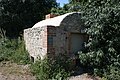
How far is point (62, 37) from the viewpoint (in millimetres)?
11523

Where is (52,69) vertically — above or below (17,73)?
above

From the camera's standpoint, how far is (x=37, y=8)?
2444cm

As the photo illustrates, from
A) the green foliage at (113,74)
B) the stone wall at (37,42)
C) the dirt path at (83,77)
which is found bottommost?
the dirt path at (83,77)

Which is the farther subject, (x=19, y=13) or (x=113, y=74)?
(x=19, y=13)

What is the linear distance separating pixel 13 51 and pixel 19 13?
8972 mm

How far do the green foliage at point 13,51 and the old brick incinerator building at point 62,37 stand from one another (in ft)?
5.97

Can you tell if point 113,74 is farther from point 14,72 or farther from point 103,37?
point 14,72

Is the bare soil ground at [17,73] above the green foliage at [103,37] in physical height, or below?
below

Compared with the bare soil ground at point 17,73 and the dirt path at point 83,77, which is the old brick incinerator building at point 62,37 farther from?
the dirt path at point 83,77

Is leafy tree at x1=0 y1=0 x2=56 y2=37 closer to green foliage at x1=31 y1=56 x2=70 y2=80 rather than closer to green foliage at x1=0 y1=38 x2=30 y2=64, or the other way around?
green foliage at x1=0 y1=38 x2=30 y2=64

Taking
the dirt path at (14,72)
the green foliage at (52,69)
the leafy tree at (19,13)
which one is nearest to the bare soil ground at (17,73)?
the dirt path at (14,72)

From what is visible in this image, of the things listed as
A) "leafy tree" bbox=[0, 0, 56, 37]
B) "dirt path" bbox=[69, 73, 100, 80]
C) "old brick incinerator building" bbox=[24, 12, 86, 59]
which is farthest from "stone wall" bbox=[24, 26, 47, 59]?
"leafy tree" bbox=[0, 0, 56, 37]

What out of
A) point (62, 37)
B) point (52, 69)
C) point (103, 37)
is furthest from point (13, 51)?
point (103, 37)

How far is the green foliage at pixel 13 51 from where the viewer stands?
14.0 m
